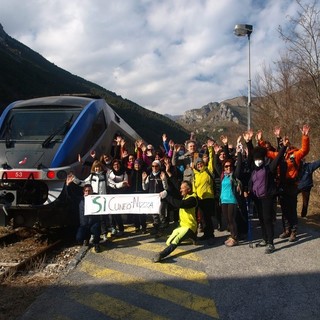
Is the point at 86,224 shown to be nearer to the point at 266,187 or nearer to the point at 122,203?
the point at 122,203

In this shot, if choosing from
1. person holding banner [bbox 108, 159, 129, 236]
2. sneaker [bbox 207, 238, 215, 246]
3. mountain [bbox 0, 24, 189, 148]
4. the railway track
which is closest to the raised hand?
sneaker [bbox 207, 238, 215, 246]

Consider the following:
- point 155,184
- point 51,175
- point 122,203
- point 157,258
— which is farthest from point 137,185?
point 157,258

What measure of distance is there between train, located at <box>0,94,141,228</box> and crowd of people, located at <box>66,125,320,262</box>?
1.14ft

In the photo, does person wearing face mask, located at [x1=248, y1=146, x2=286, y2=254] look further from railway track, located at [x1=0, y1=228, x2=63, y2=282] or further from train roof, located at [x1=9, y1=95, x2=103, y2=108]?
train roof, located at [x1=9, y1=95, x2=103, y2=108]

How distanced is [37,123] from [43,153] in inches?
48.6

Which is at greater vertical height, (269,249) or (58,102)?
(58,102)

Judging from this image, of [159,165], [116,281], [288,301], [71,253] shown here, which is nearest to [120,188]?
[159,165]

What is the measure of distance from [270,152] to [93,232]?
13.4ft

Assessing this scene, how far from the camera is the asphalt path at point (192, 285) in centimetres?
472

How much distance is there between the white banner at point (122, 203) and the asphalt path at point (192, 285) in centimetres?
75

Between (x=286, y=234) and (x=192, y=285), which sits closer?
(x=192, y=285)

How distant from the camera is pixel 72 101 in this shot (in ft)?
30.1

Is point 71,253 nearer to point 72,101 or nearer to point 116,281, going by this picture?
point 116,281

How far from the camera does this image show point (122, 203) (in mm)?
7691
